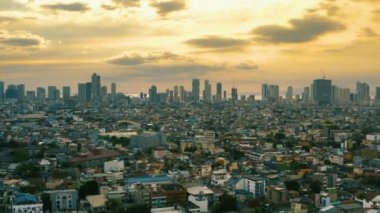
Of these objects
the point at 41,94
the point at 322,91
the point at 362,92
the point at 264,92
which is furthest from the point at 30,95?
the point at 362,92

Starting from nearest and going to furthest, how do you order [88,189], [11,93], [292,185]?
[88,189]
[292,185]
[11,93]

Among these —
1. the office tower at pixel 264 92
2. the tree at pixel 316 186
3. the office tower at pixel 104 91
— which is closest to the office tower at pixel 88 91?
the office tower at pixel 104 91

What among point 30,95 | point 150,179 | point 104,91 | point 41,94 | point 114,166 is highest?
point 104,91

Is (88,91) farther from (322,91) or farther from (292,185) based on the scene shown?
(292,185)

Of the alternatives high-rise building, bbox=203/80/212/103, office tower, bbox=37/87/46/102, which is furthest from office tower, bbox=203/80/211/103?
office tower, bbox=37/87/46/102

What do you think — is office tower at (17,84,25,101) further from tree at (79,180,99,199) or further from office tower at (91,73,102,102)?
tree at (79,180,99,199)

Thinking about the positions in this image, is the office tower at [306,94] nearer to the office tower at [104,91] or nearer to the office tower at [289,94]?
Result: the office tower at [289,94]

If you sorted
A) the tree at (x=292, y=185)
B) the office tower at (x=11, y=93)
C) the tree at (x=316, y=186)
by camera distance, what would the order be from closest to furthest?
the tree at (x=316, y=186), the tree at (x=292, y=185), the office tower at (x=11, y=93)
